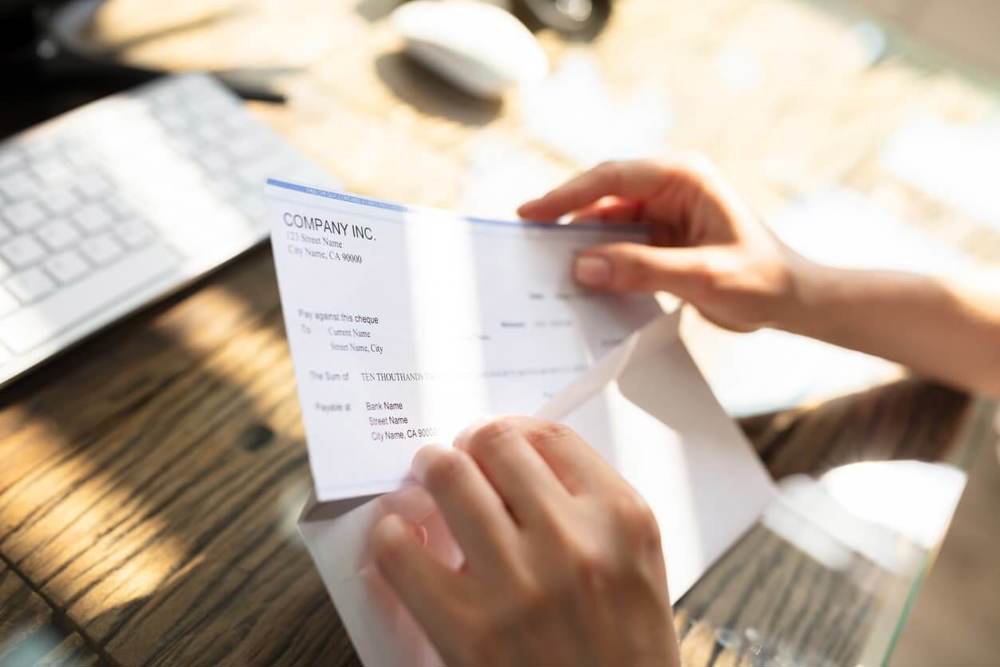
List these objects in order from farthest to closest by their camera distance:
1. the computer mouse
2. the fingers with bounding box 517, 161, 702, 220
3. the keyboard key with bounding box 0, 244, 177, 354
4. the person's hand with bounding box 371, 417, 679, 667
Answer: the computer mouse < the fingers with bounding box 517, 161, 702, 220 < the keyboard key with bounding box 0, 244, 177, 354 < the person's hand with bounding box 371, 417, 679, 667

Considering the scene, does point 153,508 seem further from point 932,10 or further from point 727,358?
point 932,10

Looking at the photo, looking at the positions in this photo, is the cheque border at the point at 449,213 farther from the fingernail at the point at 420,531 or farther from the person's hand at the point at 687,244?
the fingernail at the point at 420,531

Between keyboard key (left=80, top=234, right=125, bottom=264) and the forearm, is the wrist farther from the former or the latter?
keyboard key (left=80, top=234, right=125, bottom=264)

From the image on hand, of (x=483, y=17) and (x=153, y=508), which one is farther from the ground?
(x=483, y=17)

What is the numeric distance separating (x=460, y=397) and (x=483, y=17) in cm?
43

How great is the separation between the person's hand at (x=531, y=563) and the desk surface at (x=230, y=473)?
84 millimetres

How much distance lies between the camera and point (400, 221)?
1.47 ft

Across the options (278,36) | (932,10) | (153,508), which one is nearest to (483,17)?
(278,36)

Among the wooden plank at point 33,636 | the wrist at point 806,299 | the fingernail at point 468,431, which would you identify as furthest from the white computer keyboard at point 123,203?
the wrist at point 806,299

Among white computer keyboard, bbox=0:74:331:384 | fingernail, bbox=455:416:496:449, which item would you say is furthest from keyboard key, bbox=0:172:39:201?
fingernail, bbox=455:416:496:449

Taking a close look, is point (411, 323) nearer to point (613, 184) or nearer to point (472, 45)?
point (613, 184)

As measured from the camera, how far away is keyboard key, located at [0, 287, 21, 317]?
1.50ft

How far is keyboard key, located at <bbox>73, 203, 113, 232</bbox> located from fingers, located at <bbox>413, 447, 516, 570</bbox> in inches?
11.5

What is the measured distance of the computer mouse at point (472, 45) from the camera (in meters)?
0.71
